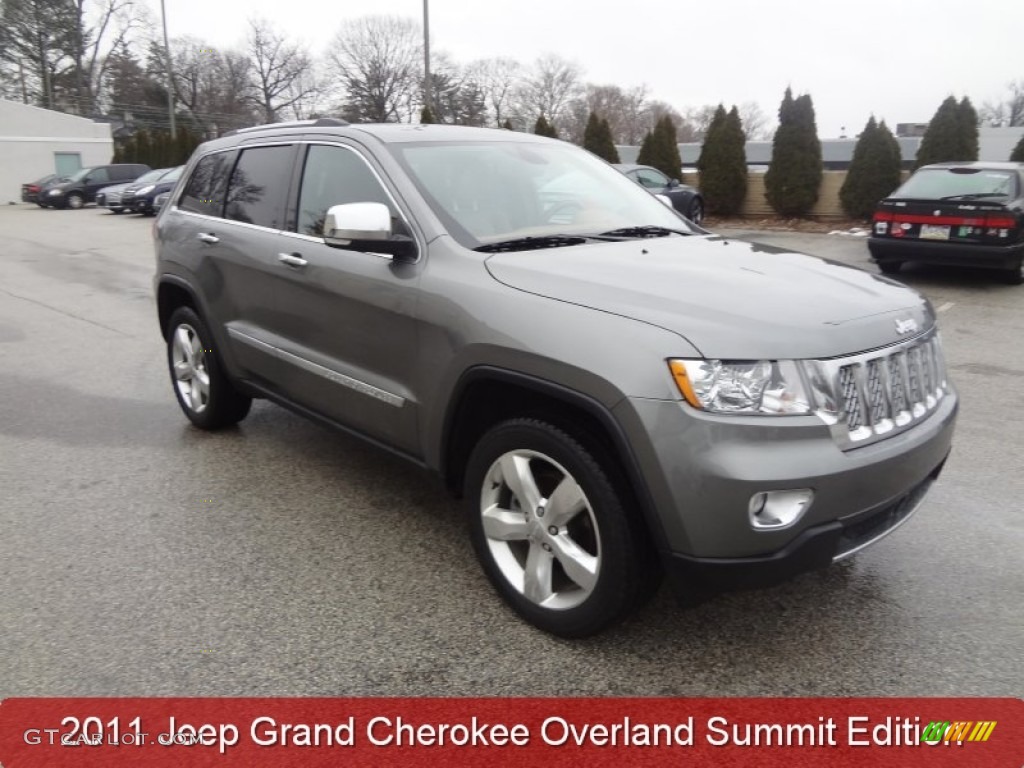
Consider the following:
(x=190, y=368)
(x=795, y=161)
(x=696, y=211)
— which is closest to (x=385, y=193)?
(x=190, y=368)

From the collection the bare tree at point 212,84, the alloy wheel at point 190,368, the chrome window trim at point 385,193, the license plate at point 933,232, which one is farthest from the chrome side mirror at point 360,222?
the bare tree at point 212,84

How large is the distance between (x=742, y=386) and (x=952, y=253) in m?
9.32

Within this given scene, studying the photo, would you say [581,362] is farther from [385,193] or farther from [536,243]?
[385,193]

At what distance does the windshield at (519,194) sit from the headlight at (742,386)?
1.15 meters

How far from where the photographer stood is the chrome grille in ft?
8.40

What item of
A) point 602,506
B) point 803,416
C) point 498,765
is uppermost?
point 803,416

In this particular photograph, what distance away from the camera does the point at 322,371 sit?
3.94 meters

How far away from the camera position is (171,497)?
436 cm

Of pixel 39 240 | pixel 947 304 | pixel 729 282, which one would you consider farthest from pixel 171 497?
pixel 39 240

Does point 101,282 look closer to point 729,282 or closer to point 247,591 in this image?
point 247,591

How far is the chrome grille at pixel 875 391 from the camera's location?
2.56 metres

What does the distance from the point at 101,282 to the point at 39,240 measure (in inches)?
347

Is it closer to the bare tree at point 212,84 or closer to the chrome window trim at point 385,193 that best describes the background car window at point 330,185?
the chrome window trim at point 385,193

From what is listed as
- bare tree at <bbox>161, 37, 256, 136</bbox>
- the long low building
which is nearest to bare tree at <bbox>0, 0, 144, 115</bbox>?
bare tree at <bbox>161, 37, 256, 136</bbox>
